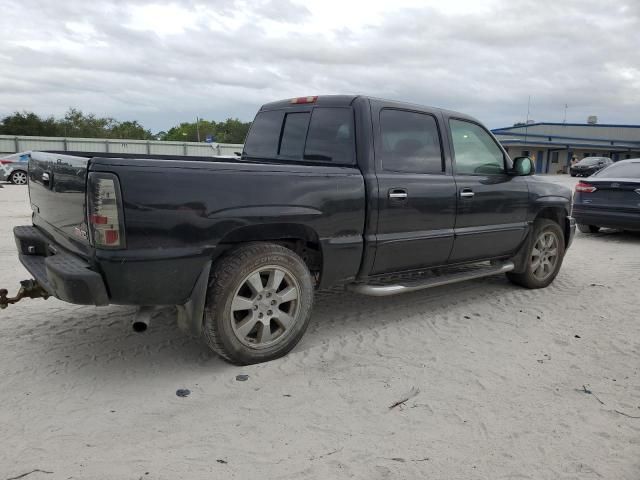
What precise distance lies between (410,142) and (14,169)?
19.1 metres

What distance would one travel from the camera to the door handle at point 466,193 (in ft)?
15.2

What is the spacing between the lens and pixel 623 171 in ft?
30.6

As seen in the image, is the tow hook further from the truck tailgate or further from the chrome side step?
the chrome side step

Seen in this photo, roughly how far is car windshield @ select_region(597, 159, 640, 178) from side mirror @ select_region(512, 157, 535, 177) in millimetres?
5175

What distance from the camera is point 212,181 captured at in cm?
314

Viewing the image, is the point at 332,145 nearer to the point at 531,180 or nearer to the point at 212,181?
the point at 212,181

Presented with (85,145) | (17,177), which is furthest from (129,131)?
(17,177)

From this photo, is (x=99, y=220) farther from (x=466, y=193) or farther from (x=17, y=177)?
(x=17, y=177)

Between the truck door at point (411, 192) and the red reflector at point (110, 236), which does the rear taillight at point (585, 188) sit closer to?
the truck door at point (411, 192)

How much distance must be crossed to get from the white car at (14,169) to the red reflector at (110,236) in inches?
750

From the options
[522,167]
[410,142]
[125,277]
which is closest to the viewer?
[125,277]

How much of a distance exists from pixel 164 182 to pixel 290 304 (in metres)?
1.26

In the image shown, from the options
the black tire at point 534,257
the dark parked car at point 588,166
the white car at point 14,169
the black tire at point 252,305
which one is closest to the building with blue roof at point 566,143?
the dark parked car at point 588,166

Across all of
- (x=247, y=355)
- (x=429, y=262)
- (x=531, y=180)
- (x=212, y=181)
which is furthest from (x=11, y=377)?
(x=531, y=180)
